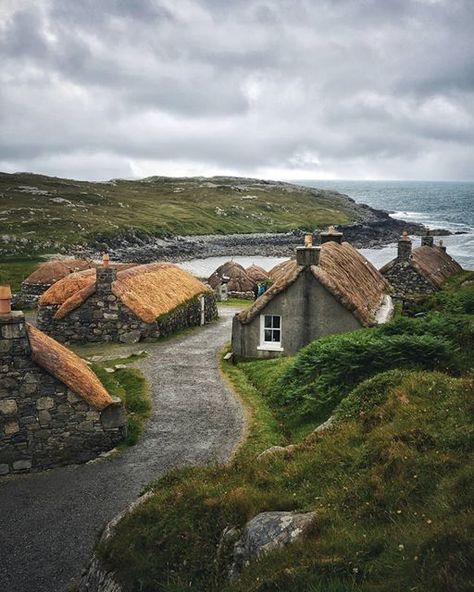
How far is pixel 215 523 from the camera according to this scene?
945 centimetres

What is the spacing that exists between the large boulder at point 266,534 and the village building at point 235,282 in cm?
4467

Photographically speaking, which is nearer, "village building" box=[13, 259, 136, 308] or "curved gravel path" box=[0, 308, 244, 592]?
"curved gravel path" box=[0, 308, 244, 592]

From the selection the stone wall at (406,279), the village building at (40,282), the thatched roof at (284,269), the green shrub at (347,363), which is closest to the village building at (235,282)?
the thatched roof at (284,269)

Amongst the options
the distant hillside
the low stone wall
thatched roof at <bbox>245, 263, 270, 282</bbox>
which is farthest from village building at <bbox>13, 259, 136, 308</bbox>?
the distant hillside

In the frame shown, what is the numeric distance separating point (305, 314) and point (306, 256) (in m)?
2.51

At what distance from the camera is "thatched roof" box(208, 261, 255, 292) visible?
180 ft

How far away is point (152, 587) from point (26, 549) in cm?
488

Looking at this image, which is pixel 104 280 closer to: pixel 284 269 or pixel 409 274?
pixel 284 269

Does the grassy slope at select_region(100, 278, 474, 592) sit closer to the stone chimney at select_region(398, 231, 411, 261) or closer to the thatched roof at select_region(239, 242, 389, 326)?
the thatched roof at select_region(239, 242, 389, 326)

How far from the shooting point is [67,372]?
16.5 metres

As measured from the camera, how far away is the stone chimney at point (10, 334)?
15.9 metres

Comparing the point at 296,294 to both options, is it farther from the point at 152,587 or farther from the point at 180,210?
the point at 180,210

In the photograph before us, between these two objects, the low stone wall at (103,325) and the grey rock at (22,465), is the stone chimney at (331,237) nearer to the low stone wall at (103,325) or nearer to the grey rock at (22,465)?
the low stone wall at (103,325)

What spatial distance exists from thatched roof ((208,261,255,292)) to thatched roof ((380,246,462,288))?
47.7ft
